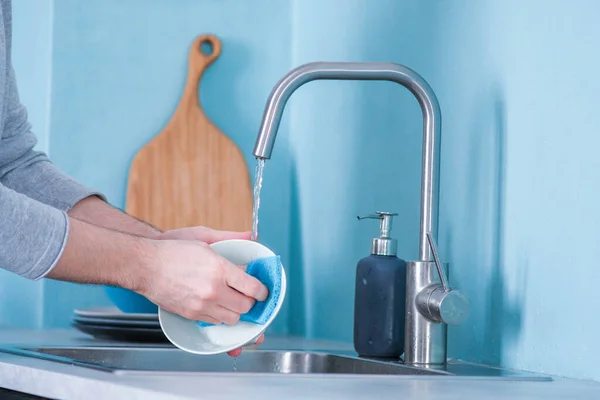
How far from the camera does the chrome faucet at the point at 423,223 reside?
1.17 metres

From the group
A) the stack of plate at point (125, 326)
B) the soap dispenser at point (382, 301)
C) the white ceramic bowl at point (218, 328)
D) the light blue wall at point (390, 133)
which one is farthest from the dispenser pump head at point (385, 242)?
the stack of plate at point (125, 326)

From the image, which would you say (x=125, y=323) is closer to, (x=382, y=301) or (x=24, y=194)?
(x=24, y=194)

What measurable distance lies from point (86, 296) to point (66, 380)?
2.75 feet

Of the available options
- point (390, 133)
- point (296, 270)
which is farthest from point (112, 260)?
point (296, 270)

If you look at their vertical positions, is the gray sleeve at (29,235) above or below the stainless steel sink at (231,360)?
above

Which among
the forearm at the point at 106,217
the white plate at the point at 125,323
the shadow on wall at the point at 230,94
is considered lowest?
the white plate at the point at 125,323

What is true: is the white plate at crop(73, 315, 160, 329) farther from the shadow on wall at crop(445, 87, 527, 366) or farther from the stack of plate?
the shadow on wall at crop(445, 87, 527, 366)

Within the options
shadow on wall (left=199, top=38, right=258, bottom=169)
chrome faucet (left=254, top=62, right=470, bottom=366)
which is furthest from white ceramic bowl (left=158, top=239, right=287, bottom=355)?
shadow on wall (left=199, top=38, right=258, bottom=169)

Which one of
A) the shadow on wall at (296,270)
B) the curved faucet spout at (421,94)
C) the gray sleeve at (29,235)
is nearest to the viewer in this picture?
the gray sleeve at (29,235)

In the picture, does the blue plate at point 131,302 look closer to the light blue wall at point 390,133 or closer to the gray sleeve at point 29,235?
the light blue wall at point 390,133

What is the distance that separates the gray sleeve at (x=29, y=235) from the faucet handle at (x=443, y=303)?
1.47 feet

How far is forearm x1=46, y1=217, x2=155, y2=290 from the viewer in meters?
1.00

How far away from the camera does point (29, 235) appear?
0.98 meters

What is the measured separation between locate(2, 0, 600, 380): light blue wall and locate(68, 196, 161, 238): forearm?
0.33m
